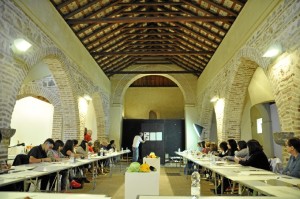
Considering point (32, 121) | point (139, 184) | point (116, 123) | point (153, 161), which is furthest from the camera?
point (116, 123)

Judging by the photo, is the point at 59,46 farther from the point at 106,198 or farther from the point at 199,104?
the point at 199,104

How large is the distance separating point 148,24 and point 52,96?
181 inches

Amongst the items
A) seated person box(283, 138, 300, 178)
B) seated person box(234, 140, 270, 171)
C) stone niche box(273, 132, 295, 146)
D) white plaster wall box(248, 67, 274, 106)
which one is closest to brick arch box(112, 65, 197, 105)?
white plaster wall box(248, 67, 274, 106)

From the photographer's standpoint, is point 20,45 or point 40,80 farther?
point 40,80

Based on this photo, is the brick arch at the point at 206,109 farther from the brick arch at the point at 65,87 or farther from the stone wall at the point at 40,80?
the brick arch at the point at 65,87

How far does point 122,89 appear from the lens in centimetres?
1391

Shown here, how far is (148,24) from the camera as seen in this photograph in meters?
9.88

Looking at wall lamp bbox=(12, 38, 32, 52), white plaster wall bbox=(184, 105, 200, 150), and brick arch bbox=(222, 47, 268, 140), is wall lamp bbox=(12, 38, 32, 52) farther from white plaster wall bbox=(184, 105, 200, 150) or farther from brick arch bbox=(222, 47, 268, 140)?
white plaster wall bbox=(184, 105, 200, 150)

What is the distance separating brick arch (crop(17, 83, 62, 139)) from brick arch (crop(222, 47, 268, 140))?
615 cm

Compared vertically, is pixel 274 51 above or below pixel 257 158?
above

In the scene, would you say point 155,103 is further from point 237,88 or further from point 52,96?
point 237,88

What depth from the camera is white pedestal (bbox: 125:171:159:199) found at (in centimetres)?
352

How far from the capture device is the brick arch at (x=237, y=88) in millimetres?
6624

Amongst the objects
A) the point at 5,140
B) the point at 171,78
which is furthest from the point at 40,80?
the point at 171,78
